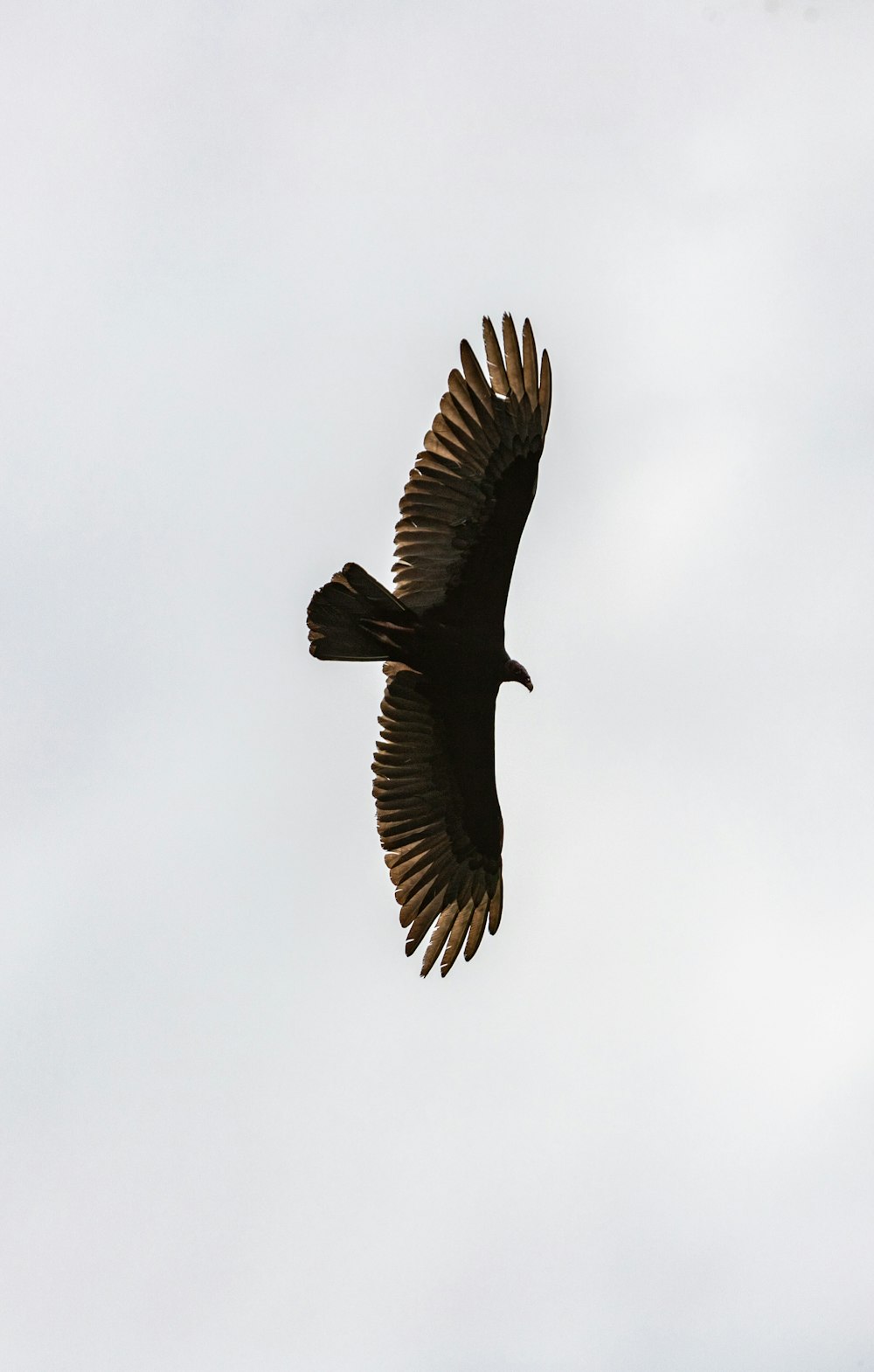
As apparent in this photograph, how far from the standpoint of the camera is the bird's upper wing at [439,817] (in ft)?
51.9

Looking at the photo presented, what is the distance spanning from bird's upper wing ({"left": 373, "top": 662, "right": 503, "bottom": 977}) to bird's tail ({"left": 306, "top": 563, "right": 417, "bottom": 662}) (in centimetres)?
91

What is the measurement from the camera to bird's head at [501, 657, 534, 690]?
1532 cm

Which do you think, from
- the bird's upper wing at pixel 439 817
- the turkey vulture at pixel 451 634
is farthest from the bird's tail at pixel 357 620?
the bird's upper wing at pixel 439 817

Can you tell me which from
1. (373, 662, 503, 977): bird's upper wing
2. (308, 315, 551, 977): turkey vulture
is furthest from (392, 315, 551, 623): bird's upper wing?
(373, 662, 503, 977): bird's upper wing

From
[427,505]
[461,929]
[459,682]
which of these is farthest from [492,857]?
[427,505]

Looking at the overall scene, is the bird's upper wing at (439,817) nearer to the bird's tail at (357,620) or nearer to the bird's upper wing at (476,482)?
the bird's tail at (357,620)

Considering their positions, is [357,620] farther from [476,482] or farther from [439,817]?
[439,817]

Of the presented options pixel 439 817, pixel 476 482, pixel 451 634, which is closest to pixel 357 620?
pixel 451 634

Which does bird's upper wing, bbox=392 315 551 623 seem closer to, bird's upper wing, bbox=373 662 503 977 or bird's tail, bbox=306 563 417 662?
bird's tail, bbox=306 563 417 662

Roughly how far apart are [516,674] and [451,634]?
0.68 meters

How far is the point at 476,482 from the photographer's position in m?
14.5

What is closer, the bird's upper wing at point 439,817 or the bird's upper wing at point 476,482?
the bird's upper wing at point 476,482

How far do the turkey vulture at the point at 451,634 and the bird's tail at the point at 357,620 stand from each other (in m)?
0.01

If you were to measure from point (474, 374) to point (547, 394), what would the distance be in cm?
55
